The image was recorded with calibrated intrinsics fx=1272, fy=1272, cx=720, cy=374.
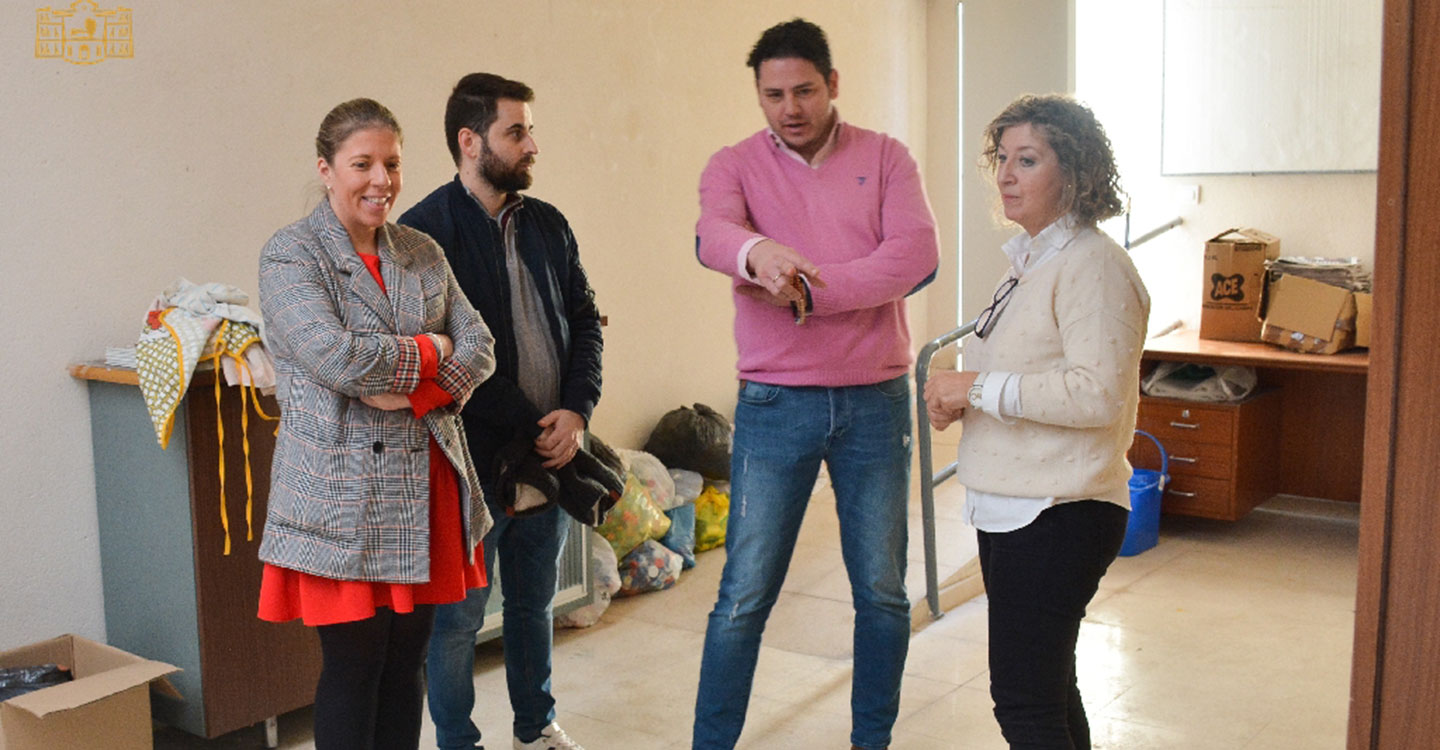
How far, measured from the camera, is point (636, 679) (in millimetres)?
3309

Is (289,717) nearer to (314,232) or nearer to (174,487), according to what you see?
(174,487)

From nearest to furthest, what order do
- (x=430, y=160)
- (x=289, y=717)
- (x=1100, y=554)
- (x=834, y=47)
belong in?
(x=1100, y=554), (x=289, y=717), (x=430, y=160), (x=834, y=47)

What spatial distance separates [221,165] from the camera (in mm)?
3121

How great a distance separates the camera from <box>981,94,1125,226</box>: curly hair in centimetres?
186

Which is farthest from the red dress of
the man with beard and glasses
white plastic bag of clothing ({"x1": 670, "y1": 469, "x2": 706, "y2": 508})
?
white plastic bag of clothing ({"x1": 670, "y1": 469, "x2": 706, "y2": 508})

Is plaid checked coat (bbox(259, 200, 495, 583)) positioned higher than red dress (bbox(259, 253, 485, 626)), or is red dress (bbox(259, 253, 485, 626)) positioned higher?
plaid checked coat (bbox(259, 200, 495, 583))

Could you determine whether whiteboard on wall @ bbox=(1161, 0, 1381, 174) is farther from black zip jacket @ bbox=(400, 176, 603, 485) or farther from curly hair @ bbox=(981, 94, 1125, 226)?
black zip jacket @ bbox=(400, 176, 603, 485)

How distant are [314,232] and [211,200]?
127 centimetres

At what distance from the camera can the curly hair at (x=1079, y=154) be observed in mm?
1864

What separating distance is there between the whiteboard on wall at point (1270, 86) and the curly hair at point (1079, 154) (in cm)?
341

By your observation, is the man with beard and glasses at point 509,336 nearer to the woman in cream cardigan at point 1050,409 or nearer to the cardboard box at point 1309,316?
the woman in cream cardigan at point 1050,409

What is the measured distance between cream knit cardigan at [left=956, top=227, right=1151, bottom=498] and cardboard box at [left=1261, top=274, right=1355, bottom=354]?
9.40ft

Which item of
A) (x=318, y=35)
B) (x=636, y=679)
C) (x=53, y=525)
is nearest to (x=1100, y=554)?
(x=636, y=679)

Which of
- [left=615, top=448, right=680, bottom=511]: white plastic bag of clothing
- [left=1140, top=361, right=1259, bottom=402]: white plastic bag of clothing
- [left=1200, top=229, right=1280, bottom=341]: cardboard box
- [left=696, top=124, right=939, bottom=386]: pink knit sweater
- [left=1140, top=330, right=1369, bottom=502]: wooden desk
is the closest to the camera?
[left=696, top=124, right=939, bottom=386]: pink knit sweater
